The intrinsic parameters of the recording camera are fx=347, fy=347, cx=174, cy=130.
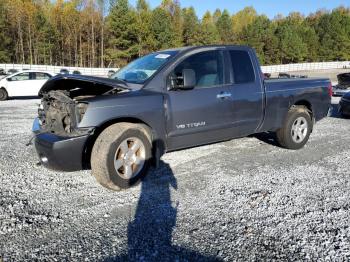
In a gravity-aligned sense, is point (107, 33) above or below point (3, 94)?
above

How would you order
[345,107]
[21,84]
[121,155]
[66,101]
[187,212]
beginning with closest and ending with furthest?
[187,212]
[66,101]
[121,155]
[345,107]
[21,84]

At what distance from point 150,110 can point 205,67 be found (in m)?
1.20

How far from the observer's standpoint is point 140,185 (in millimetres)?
4531

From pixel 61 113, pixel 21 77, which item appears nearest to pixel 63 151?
pixel 61 113

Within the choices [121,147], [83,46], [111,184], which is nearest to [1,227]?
[111,184]

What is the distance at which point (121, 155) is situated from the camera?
429 cm

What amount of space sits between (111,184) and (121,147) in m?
0.46

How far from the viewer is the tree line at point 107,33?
57.8 m

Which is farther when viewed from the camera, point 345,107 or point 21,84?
point 21,84

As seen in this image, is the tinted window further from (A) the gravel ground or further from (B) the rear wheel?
(A) the gravel ground

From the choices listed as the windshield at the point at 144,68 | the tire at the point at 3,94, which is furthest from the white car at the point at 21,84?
the windshield at the point at 144,68

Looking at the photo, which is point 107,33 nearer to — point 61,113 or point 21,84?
point 21,84

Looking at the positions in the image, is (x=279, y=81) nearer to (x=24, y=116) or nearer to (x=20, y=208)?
(x=20, y=208)

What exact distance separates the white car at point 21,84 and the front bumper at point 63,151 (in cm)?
1302
